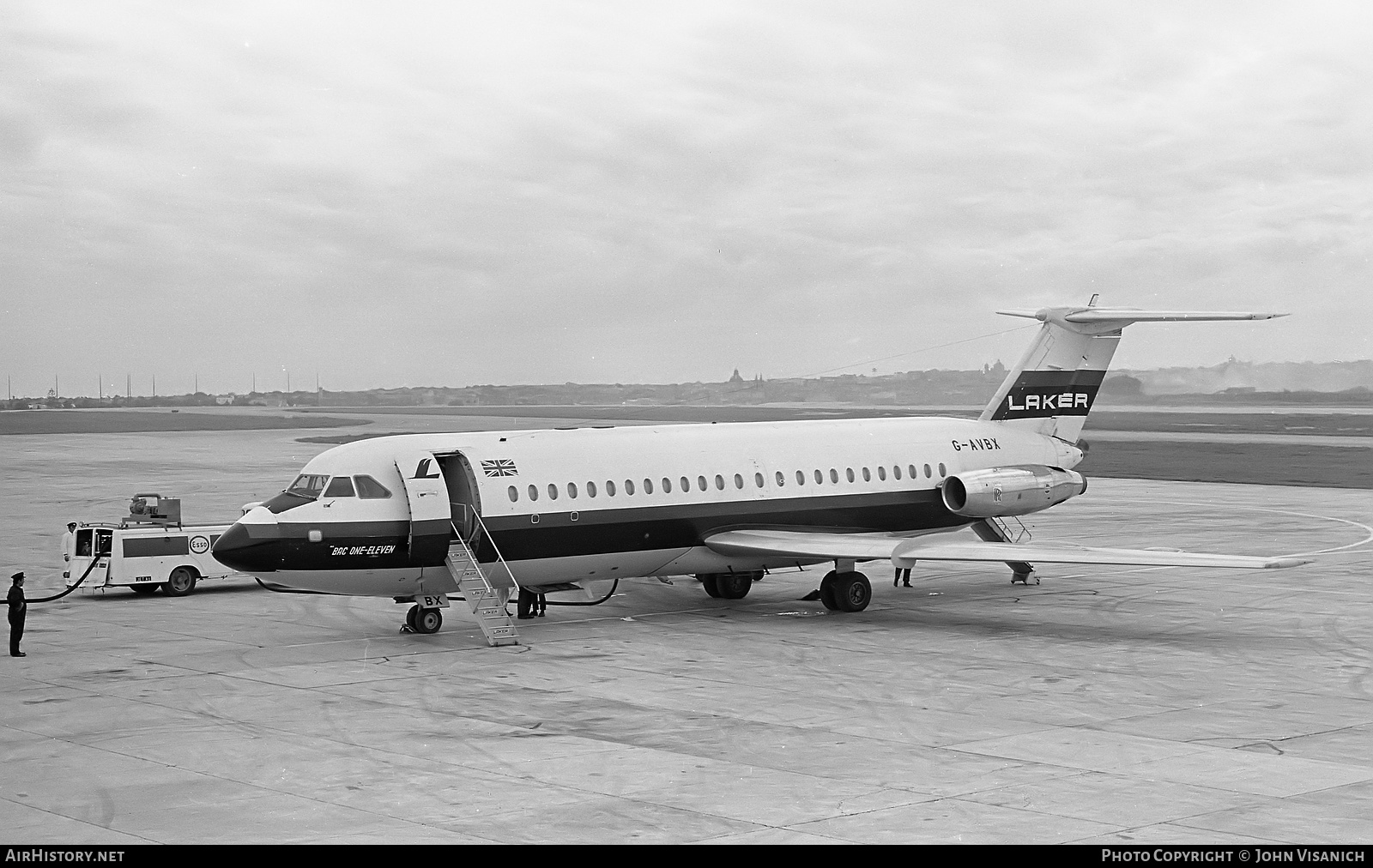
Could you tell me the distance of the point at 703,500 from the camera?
88.9 feet

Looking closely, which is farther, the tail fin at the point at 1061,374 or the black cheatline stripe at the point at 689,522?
the tail fin at the point at 1061,374

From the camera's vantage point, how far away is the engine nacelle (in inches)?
1175

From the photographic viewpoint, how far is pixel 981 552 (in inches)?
1017

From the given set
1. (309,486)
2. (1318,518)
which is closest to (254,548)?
(309,486)

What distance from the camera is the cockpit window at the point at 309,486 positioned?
24.2 m

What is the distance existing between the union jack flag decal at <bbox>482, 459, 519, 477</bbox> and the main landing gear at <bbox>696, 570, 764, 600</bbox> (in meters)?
5.54

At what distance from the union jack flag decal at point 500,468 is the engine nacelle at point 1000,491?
9.64m

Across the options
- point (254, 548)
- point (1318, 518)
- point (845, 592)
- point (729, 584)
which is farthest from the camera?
point (1318, 518)

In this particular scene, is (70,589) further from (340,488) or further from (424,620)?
(424,620)

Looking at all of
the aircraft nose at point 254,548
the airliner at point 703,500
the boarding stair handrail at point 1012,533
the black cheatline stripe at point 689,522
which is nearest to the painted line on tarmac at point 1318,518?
the boarding stair handrail at point 1012,533

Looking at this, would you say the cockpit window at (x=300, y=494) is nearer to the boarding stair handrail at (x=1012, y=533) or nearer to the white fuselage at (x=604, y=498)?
the white fuselage at (x=604, y=498)

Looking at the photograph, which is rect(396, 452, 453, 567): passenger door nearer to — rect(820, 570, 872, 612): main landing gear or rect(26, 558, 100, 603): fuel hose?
rect(820, 570, 872, 612): main landing gear

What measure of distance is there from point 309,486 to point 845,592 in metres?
9.97

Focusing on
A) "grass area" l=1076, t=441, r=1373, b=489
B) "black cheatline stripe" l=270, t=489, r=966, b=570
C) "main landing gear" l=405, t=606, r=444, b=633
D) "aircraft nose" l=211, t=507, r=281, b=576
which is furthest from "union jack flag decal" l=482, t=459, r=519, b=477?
"grass area" l=1076, t=441, r=1373, b=489
